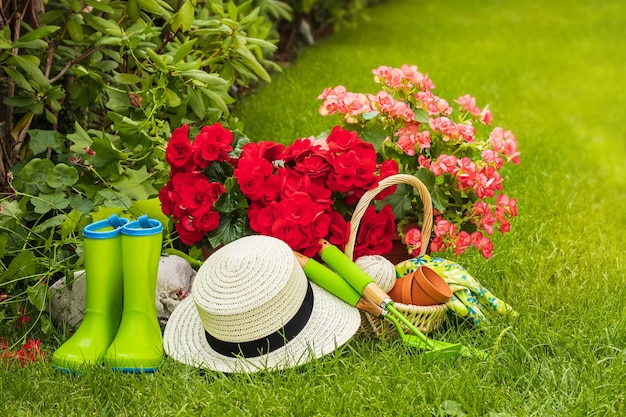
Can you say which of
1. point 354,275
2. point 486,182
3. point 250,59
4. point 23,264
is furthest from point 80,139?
point 486,182

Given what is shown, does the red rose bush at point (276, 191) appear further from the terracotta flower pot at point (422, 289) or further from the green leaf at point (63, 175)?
the green leaf at point (63, 175)

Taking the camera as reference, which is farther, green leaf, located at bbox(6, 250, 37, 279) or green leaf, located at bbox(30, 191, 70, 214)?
green leaf, located at bbox(30, 191, 70, 214)

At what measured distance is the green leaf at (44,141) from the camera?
119 inches

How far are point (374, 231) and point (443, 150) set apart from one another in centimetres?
44

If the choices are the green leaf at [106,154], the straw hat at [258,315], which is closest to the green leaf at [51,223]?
the green leaf at [106,154]

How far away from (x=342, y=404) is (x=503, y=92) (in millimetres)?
4426

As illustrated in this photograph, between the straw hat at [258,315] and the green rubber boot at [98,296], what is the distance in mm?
201

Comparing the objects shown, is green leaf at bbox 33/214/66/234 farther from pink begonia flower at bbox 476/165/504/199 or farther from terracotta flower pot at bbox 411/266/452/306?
pink begonia flower at bbox 476/165/504/199

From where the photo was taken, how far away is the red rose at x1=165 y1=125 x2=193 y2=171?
8.25ft

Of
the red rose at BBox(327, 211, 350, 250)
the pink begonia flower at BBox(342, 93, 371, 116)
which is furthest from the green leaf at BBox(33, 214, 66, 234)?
the pink begonia flower at BBox(342, 93, 371, 116)

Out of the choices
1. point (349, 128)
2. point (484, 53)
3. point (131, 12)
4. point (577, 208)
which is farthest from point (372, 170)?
point (484, 53)

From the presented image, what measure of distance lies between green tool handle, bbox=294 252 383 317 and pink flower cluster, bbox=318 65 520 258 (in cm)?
31

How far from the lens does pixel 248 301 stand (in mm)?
2174

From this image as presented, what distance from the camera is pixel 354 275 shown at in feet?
7.70
